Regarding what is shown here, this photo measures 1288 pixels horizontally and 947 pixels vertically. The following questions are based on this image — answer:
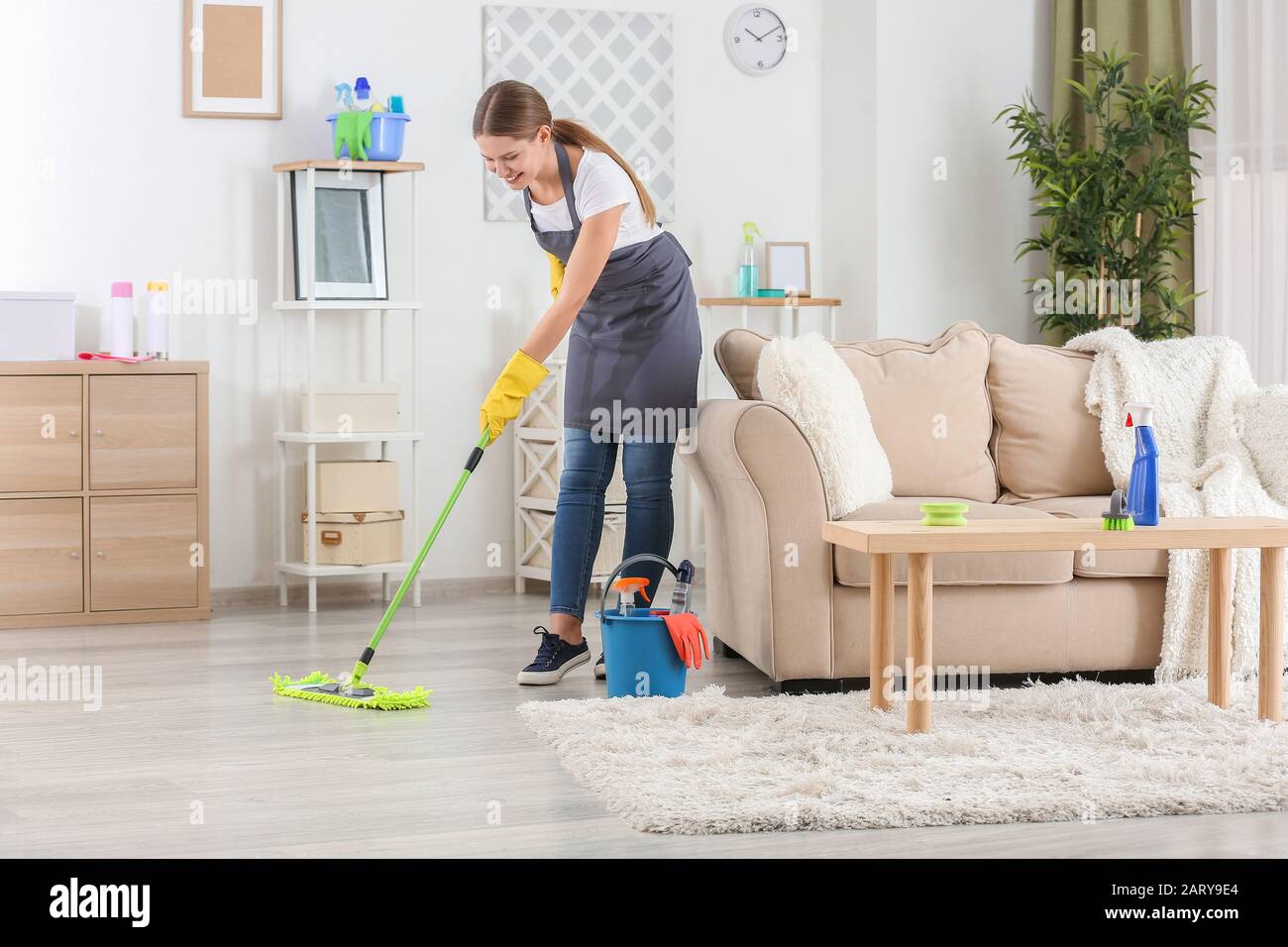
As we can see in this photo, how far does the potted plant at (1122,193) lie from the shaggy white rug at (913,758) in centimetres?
199

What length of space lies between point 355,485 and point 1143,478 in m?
2.57

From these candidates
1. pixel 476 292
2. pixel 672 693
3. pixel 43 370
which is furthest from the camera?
pixel 476 292

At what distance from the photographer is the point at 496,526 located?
16.8 feet

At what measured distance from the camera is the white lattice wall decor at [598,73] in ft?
16.4

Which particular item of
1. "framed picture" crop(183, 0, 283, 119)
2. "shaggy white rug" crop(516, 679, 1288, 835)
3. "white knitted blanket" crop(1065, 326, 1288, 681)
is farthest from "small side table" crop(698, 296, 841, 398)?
"shaggy white rug" crop(516, 679, 1288, 835)

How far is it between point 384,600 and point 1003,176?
2.59 meters

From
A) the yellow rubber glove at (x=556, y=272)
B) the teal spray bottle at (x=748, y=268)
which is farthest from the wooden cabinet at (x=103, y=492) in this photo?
the teal spray bottle at (x=748, y=268)

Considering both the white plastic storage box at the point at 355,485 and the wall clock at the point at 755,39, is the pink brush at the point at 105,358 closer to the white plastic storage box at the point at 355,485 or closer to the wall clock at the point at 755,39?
the white plastic storage box at the point at 355,485

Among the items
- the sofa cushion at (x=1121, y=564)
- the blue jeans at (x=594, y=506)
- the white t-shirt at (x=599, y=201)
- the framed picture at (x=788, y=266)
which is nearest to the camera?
the white t-shirt at (x=599, y=201)

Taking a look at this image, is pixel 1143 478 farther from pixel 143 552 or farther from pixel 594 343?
pixel 143 552

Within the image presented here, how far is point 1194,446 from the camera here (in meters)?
3.68

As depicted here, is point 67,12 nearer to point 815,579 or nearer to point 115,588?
point 115,588

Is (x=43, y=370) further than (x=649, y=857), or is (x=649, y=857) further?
(x=43, y=370)
